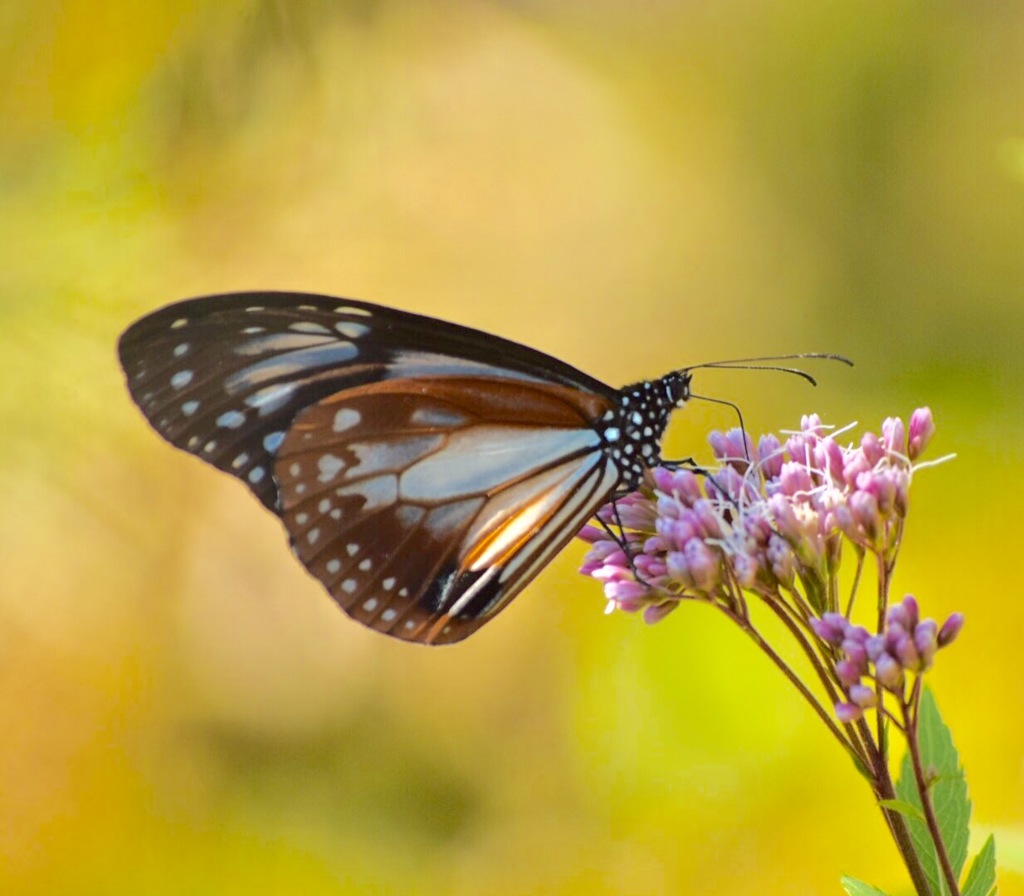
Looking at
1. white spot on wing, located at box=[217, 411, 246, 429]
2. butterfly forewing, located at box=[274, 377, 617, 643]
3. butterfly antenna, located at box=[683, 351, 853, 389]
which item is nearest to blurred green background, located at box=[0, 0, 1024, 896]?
butterfly antenna, located at box=[683, 351, 853, 389]

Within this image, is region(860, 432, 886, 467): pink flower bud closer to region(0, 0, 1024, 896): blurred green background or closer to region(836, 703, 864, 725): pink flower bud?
region(836, 703, 864, 725): pink flower bud

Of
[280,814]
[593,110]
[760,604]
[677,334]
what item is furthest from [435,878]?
[593,110]

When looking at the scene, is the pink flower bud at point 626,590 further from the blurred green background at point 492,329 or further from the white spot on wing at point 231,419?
the blurred green background at point 492,329

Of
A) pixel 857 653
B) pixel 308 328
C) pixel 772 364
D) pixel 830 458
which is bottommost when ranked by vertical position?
pixel 857 653

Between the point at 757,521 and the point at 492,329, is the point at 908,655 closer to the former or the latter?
the point at 757,521

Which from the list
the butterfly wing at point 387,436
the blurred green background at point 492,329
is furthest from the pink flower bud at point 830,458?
the blurred green background at point 492,329

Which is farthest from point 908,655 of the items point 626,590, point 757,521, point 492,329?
point 492,329
